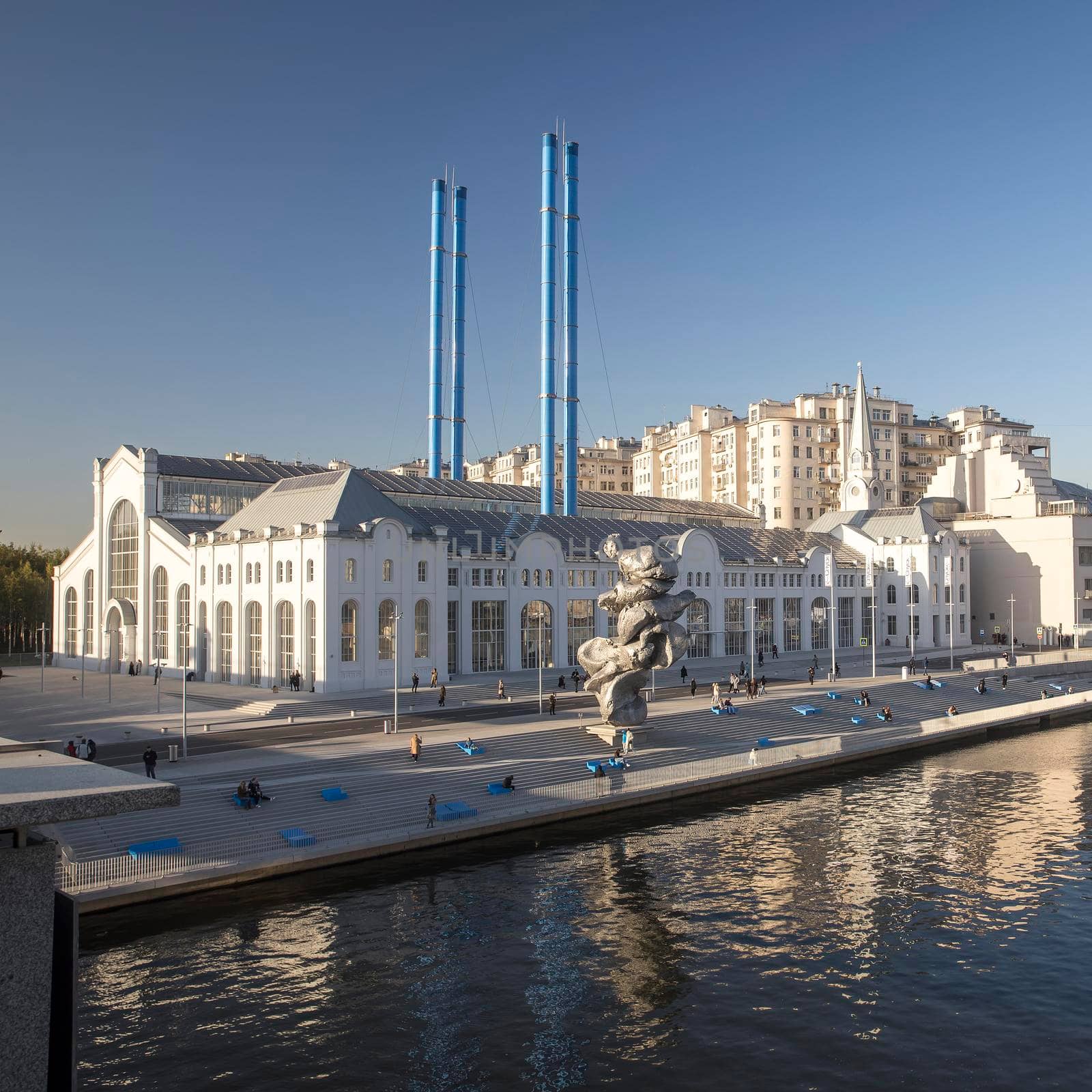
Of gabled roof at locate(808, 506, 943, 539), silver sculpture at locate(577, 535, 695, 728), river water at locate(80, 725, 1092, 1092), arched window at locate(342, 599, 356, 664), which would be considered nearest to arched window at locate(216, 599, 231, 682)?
arched window at locate(342, 599, 356, 664)

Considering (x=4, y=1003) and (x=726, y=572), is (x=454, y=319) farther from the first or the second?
(x=4, y=1003)

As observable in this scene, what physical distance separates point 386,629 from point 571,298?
58897 mm

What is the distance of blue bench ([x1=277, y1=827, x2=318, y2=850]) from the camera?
35.2 meters

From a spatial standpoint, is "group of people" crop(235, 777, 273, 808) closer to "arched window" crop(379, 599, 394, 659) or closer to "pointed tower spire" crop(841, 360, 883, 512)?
"arched window" crop(379, 599, 394, 659)

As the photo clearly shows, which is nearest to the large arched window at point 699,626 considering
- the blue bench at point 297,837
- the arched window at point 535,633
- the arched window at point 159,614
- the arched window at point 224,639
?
the arched window at point 535,633

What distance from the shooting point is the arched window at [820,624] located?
343ft

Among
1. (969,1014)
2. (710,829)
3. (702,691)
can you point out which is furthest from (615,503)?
(969,1014)

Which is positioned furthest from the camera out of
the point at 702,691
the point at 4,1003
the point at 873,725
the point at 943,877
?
the point at 702,691

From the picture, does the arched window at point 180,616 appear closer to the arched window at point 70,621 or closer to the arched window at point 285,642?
the arched window at point 285,642

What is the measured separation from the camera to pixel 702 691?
71125 millimetres

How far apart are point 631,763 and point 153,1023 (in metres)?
29.5

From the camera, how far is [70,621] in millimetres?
94438

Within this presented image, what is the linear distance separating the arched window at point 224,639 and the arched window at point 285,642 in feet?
22.5

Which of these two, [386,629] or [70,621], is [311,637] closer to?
[386,629]
